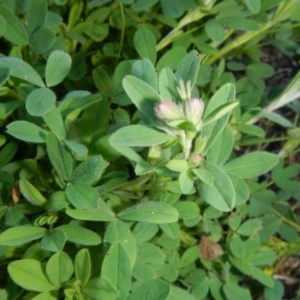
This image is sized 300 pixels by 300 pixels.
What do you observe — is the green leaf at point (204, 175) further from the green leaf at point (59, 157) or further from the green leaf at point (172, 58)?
the green leaf at point (172, 58)

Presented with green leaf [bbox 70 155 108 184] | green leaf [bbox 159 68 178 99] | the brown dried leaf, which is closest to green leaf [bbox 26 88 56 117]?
green leaf [bbox 70 155 108 184]

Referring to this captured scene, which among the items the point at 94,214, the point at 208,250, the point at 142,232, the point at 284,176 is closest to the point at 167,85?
the point at 94,214

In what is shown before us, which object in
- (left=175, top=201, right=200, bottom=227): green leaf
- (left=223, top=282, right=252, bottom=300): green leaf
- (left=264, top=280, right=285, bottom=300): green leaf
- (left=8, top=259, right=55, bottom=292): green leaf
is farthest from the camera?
(left=264, top=280, right=285, bottom=300): green leaf

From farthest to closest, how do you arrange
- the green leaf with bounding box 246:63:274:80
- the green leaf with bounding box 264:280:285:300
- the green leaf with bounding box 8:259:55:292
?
the green leaf with bounding box 246:63:274:80
the green leaf with bounding box 264:280:285:300
the green leaf with bounding box 8:259:55:292

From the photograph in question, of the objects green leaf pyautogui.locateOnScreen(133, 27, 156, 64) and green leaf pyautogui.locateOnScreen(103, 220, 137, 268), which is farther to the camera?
green leaf pyautogui.locateOnScreen(133, 27, 156, 64)

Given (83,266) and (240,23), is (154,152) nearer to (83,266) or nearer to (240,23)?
(83,266)

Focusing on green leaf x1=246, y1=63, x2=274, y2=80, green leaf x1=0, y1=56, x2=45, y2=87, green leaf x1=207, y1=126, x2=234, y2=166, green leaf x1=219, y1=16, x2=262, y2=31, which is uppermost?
green leaf x1=0, y1=56, x2=45, y2=87

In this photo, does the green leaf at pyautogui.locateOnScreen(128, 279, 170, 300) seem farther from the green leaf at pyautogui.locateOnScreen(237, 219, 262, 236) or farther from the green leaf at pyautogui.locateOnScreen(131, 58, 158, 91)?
the green leaf at pyautogui.locateOnScreen(237, 219, 262, 236)

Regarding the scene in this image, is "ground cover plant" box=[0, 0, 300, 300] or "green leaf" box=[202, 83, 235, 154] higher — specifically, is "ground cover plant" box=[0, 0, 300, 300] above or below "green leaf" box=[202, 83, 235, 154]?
below
